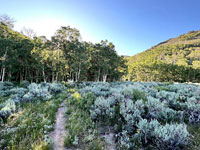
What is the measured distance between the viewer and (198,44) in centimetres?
7881

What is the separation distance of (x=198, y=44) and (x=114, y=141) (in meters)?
113

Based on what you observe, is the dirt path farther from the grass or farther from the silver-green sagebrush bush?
the silver-green sagebrush bush

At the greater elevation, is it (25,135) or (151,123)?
(151,123)

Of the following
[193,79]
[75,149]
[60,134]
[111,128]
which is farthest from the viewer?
[193,79]

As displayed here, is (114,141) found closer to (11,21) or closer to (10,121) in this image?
(10,121)

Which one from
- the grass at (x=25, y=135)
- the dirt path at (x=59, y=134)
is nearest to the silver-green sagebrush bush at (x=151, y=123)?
the dirt path at (x=59, y=134)

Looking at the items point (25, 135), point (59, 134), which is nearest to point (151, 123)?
point (59, 134)

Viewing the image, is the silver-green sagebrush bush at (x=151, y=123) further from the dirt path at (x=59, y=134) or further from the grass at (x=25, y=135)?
the grass at (x=25, y=135)

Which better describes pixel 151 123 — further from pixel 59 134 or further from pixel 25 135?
pixel 25 135

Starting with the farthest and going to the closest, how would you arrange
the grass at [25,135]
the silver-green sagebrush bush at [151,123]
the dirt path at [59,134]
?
the dirt path at [59,134], the grass at [25,135], the silver-green sagebrush bush at [151,123]

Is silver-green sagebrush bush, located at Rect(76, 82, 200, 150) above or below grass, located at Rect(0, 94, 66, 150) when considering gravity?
above

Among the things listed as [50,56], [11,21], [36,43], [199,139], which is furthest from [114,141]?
[11,21]

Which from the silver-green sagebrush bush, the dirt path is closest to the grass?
the dirt path

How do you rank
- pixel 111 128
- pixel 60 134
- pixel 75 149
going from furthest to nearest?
pixel 111 128 → pixel 60 134 → pixel 75 149
